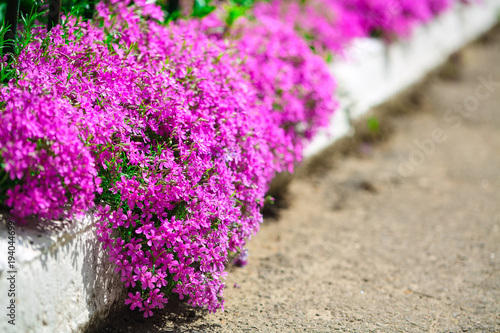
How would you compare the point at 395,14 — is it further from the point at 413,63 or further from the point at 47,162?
the point at 47,162

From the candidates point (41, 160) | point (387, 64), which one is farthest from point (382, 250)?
point (387, 64)

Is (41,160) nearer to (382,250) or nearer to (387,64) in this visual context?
(382,250)

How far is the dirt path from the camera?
8.41 ft

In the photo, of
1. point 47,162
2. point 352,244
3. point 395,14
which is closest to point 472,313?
point 352,244

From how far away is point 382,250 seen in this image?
3.39 metres

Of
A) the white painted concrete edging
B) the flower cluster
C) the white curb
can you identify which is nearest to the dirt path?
the white painted concrete edging

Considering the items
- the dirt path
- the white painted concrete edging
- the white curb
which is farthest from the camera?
the white curb

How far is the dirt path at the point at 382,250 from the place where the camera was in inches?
101

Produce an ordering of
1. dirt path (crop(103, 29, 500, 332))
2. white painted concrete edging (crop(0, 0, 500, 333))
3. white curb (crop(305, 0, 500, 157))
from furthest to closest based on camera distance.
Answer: white curb (crop(305, 0, 500, 157)) → dirt path (crop(103, 29, 500, 332)) → white painted concrete edging (crop(0, 0, 500, 333))

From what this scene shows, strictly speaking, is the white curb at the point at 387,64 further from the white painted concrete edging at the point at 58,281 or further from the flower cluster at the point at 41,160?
the flower cluster at the point at 41,160

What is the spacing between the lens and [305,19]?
4.93m

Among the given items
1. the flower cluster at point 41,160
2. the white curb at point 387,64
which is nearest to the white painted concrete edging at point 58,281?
the flower cluster at point 41,160

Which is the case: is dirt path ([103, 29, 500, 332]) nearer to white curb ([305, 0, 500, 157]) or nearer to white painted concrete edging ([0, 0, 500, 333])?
white painted concrete edging ([0, 0, 500, 333])

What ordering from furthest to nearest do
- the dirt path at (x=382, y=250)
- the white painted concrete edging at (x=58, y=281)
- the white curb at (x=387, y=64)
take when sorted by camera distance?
the white curb at (x=387, y=64) < the dirt path at (x=382, y=250) < the white painted concrete edging at (x=58, y=281)
